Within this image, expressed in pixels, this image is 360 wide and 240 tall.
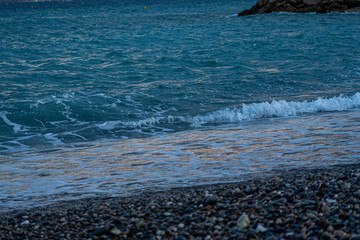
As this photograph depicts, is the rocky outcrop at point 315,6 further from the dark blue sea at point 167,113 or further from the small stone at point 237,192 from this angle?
the small stone at point 237,192

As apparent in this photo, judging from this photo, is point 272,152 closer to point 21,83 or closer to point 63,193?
point 63,193

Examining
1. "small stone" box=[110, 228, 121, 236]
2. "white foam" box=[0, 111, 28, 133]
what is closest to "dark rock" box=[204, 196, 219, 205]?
A: "small stone" box=[110, 228, 121, 236]

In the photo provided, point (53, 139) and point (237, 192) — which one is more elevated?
point (237, 192)

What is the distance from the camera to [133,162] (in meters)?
7.35

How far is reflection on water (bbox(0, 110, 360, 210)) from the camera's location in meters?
6.22

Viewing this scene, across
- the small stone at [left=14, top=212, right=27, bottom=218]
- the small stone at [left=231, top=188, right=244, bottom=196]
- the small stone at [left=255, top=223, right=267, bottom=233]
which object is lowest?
the small stone at [left=14, top=212, right=27, bottom=218]

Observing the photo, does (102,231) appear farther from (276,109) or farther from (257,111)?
(276,109)

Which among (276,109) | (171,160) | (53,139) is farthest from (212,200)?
(276,109)

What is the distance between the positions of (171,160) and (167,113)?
474cm

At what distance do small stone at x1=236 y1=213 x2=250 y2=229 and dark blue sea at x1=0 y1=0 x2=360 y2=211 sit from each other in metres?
2.07

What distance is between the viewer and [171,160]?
24.2ft

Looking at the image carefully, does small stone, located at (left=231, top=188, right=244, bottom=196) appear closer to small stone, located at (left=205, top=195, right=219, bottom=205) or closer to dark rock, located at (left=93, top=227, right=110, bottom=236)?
small stone, located at (left=205, top=195, right=219, bottom=205)

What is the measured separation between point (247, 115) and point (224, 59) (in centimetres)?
997

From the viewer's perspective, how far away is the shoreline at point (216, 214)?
3.85 metres
